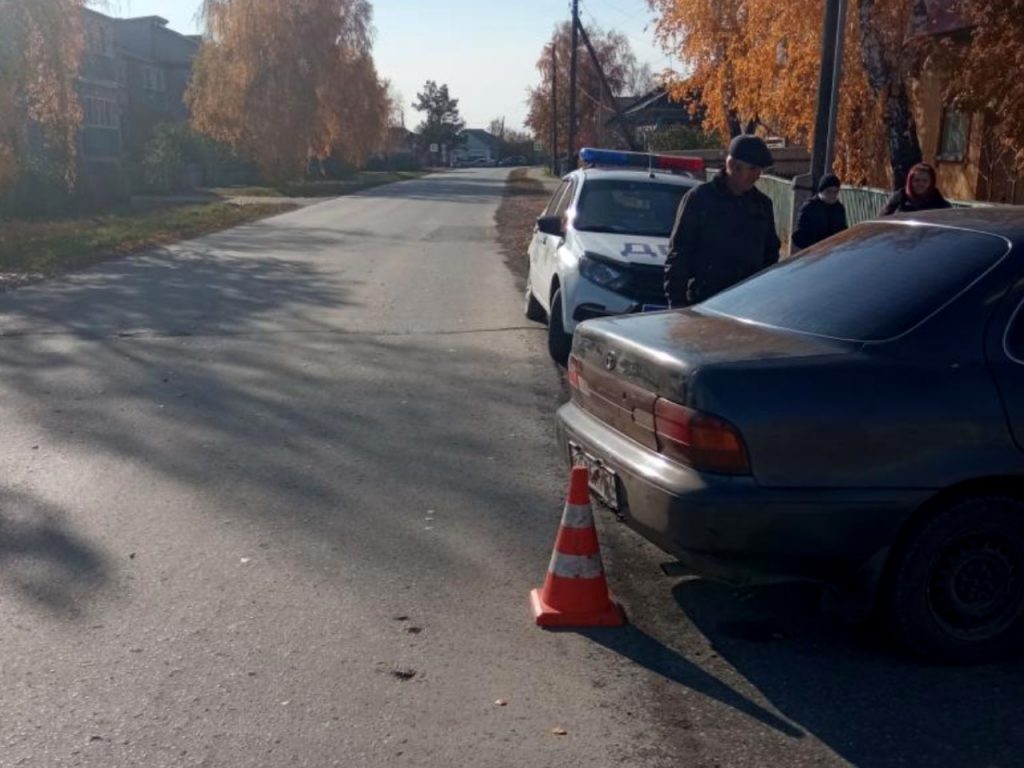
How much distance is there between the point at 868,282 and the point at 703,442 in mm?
1121

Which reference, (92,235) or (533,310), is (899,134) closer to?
(533,310)

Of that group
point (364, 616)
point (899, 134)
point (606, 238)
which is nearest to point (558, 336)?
point (606, 238)

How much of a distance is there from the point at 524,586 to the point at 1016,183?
50.5ft

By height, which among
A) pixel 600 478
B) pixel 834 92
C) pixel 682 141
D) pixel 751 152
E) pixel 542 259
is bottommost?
pixel 600 478

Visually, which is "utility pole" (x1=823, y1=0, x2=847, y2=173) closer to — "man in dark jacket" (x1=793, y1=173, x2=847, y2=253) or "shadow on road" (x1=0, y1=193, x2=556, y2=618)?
"man in dark jacket" (x1=793, y1=173, x2=847, y2=253)

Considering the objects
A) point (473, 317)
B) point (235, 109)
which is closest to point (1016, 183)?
point (473, 317)

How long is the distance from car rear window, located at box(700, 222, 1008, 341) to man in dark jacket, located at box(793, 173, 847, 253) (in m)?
5.06

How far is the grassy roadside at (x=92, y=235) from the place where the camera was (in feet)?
66.1

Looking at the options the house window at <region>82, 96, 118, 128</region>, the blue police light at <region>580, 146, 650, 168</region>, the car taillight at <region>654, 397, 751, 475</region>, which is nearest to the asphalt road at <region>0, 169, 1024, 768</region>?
the car taillight at <region>654, 397, 751, 475</region>

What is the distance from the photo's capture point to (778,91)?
20312 mm

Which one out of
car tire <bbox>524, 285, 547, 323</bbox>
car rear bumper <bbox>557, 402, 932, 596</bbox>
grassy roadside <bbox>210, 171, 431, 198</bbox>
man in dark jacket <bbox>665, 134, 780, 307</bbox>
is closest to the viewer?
car rear bumper <bbox>557, 402, 932, 596</bbox>

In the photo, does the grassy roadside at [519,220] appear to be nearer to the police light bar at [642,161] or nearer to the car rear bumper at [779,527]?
the police light bar at [642,161]

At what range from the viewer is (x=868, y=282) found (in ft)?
17.0

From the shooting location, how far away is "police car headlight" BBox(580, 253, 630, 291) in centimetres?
1035
